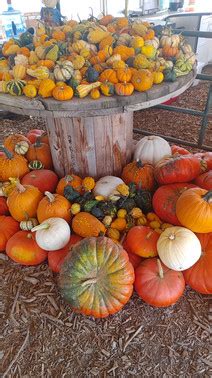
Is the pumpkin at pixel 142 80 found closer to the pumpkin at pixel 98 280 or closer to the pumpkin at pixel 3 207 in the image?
the pumpkin at pixel 98 280

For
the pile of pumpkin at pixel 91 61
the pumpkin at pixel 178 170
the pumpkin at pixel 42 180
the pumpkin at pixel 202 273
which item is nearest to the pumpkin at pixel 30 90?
the pile of pumpkin at pixel 91 61

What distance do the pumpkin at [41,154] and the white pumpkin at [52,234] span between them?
0.89 m

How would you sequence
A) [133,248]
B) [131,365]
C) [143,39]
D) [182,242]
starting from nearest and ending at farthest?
[131,365] < [182,242] < [133,248] < [143,39]

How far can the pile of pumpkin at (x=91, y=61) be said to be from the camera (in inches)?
73.4

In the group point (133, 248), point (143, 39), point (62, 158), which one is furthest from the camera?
point (62, 158)

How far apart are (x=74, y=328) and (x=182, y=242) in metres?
0.85

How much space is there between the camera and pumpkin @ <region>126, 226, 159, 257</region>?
198cm

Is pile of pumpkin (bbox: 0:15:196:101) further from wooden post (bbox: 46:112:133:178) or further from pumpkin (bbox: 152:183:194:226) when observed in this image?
pumpkin (bbox: 152:183:194:226)

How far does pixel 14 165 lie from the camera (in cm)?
265

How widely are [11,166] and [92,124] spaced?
0.88 meters

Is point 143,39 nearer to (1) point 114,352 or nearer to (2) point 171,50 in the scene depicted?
(2) point 171,50

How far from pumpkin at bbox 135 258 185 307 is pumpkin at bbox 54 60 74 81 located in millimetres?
1296

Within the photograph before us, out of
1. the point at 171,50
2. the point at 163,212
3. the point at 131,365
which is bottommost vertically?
the point at 131,365

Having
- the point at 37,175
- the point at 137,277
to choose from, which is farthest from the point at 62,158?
the point at 137,277
